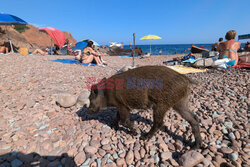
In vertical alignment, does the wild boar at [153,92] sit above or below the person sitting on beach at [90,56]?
below

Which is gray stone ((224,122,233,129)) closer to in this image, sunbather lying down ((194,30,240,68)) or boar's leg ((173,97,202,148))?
boar's leg ((173,97,202,148))

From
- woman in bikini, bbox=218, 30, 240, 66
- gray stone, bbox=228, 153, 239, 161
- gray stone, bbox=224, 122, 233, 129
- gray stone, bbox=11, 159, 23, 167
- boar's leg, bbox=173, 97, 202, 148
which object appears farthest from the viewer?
woman in bikini, bbox=218, 30, 240, 66

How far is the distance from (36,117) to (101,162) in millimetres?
2217

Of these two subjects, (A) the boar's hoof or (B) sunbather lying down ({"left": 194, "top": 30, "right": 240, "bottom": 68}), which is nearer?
(A) the boar's hoof

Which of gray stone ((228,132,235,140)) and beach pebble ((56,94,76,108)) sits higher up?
beach pebble ((56,94,76,108))

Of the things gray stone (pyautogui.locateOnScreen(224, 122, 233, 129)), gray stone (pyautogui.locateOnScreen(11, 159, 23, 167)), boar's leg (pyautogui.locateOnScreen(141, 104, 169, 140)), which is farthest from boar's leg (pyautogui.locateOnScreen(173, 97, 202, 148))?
gray stone (pyautogui.locateOnScreen(11, 159, 23, 167))

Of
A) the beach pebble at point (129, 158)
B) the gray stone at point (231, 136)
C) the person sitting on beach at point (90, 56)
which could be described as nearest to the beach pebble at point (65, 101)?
the beach pebble at point (129, 158)

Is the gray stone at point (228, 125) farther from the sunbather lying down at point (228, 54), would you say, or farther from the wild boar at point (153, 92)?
the sunbather lying down at point (228, 54)

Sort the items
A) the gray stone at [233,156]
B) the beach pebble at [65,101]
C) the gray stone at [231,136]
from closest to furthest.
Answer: the gray stone at [233,156], the gray stone at [231,136], the beach pebble at [65,101]

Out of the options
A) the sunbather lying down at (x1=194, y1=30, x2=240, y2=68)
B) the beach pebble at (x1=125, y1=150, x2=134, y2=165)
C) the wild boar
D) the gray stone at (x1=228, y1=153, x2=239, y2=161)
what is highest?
the sunbather lying down at (x1=194, y1=30, x2=240, y2=68)

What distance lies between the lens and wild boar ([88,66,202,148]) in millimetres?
2395

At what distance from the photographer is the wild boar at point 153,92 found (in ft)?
7.86

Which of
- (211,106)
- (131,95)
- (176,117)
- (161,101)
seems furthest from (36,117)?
(211,106)

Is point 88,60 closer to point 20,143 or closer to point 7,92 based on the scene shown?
point 7,92
